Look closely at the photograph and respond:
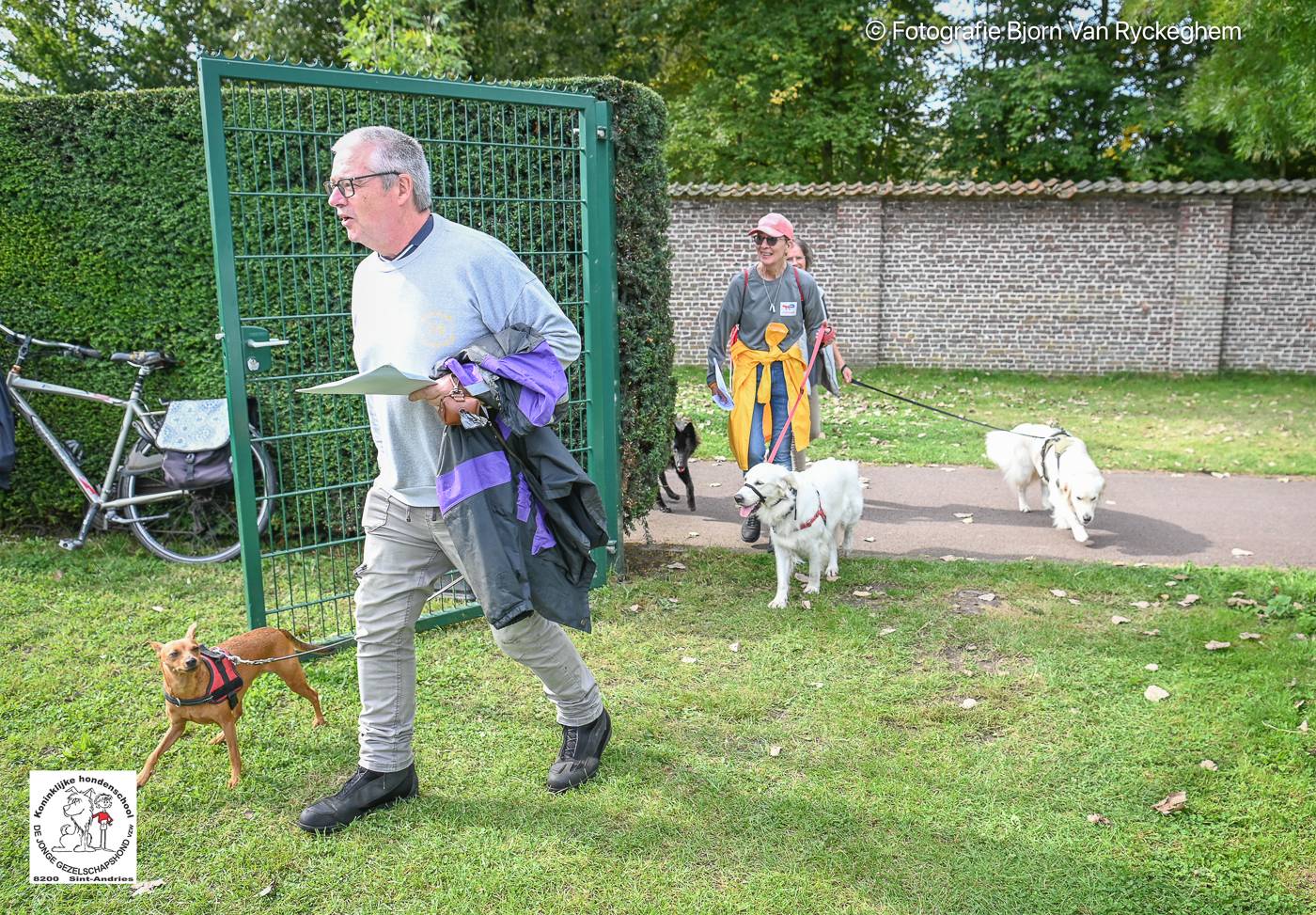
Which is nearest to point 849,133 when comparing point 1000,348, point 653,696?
point 1000,348

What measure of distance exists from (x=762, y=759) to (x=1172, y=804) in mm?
1474

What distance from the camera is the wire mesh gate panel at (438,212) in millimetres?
4887

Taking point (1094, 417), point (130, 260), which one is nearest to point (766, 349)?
point (130, 260)

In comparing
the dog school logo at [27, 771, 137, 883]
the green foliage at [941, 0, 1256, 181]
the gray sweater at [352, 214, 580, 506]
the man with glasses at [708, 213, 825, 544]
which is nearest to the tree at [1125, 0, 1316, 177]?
the green foliage at [941, 0, 1256, 181]

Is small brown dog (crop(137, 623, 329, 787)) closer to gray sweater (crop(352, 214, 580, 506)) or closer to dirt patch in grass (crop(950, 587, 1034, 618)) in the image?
gray sweater (crop(352, 214, 580, 506))

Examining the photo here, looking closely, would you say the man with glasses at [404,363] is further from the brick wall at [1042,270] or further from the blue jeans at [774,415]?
the brick wall at [1042,270]

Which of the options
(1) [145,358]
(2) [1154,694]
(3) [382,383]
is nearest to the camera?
(3) [382,383]

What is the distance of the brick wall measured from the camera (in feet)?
52.4

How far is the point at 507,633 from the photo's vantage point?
347 cm

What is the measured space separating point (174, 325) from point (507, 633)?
4388 mm

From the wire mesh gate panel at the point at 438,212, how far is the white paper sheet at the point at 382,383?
1693 mm

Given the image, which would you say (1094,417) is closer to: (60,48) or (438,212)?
(438,212)

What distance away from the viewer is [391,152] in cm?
316

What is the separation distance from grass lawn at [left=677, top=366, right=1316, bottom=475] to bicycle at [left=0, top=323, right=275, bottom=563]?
4.95 metres
